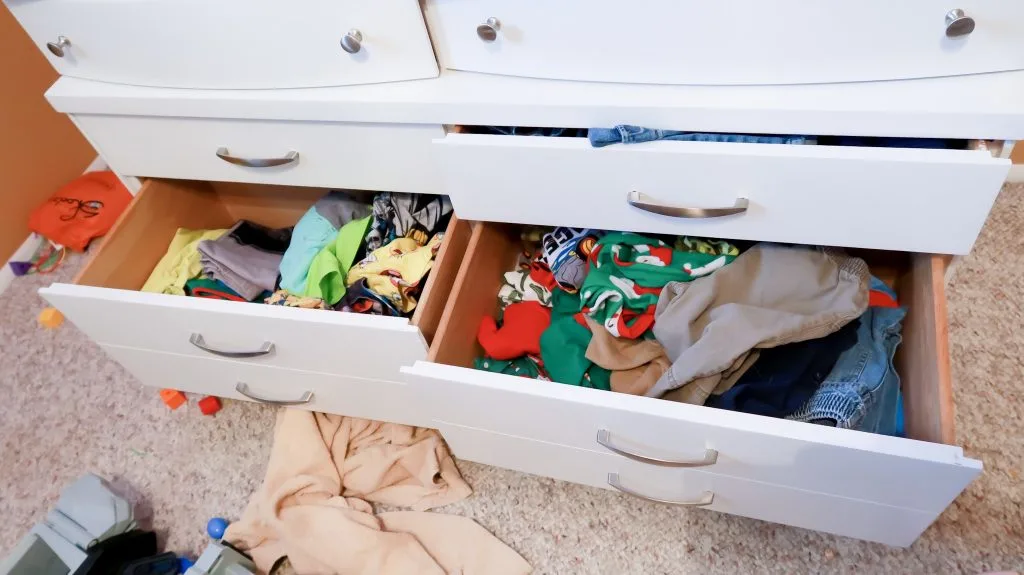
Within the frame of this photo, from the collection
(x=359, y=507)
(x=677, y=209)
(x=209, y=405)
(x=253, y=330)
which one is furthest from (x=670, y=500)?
(x=209, y=405)

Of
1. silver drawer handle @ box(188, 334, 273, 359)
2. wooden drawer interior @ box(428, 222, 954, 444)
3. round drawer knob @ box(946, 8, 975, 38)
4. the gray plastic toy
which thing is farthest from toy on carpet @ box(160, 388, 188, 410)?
round drawer knob @ box(946, 8, 975, 38)

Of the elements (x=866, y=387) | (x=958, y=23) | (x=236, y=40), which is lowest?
(x=866, y=387)

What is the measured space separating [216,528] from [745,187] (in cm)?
93

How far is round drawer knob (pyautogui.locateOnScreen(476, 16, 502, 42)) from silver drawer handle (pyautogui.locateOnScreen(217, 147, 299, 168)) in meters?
0.33

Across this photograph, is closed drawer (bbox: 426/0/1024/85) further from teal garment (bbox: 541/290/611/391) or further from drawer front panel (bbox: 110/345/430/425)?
drawer front panel (bbox: 110/345/430/425)

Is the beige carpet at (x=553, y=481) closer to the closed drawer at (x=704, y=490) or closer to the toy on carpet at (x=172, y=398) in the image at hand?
the toy on carpet at (x=172, y=398)

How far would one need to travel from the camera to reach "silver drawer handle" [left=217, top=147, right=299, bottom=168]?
929mm

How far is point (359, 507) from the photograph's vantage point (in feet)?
3.48

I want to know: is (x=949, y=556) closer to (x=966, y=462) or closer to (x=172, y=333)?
(x=966, y=462)

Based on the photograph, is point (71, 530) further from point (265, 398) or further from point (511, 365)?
point (511, 365)

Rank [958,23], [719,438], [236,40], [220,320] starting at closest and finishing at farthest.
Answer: [958,23], [719,438], [236,40], [220,320]

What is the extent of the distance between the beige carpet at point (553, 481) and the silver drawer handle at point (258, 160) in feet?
1.57

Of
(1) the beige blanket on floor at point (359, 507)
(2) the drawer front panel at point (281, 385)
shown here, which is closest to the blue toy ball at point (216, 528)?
(1) the beige blanket on floor at point (359, 507)

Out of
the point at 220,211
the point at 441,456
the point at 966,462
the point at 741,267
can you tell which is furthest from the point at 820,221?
the point at 220,211
